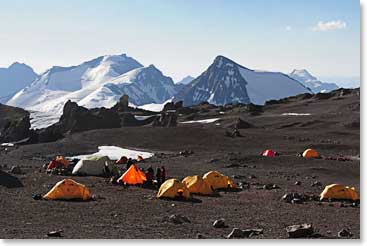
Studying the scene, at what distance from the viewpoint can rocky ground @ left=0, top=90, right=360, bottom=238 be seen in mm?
14930

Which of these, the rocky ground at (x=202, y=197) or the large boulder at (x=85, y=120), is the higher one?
the large boulder at (x=85, y=120)

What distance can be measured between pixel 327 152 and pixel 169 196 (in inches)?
1008

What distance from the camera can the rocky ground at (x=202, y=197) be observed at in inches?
588

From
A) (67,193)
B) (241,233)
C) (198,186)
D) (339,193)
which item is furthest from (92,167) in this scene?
(241,233)

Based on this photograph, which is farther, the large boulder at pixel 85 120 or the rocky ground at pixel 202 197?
the large boulder at pixel 85 120

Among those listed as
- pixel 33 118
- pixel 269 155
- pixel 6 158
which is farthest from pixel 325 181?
pixel 33 118

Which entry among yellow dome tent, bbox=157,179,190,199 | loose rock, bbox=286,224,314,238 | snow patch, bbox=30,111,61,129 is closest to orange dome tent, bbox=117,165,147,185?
yellow dome tent, bbox=157,179,190,199

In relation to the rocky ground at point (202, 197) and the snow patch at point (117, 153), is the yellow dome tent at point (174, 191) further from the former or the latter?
the snow patch at point (117, 153)

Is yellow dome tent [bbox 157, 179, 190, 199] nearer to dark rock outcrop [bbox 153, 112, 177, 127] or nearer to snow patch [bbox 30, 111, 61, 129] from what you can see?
dark rock outcrop [bbox 153, 112, 177, 127]

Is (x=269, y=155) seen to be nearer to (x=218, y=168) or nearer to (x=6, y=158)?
(x=218, y=168)

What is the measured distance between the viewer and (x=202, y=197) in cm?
2294

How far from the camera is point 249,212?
62.7 feet

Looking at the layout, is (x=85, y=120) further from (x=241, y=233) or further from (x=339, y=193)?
(x=241, y=233)

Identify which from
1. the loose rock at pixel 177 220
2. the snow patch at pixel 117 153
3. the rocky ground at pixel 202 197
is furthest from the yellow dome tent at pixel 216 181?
the snow patch at pixel 117 153
